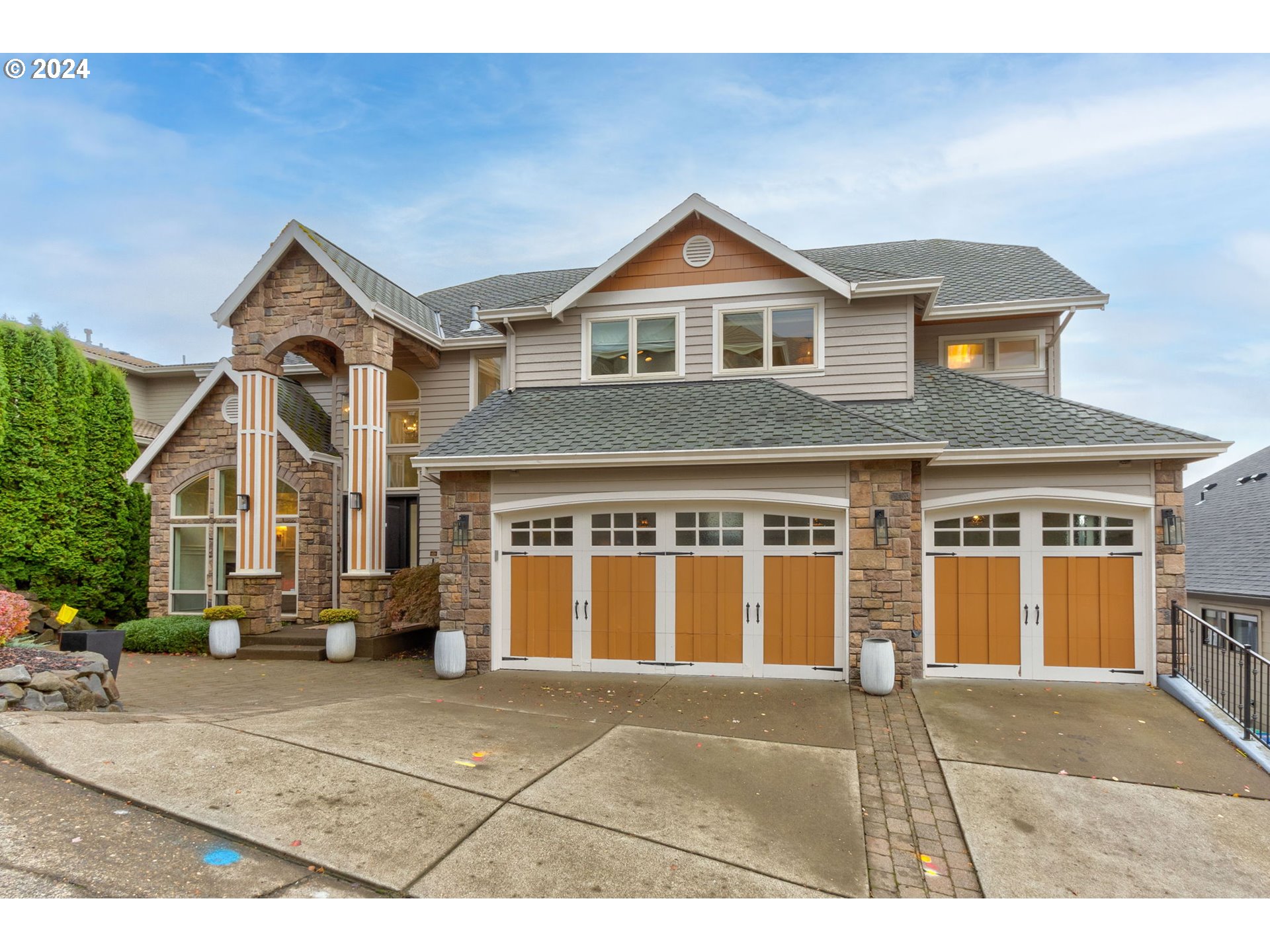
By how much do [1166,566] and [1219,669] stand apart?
1364 mm

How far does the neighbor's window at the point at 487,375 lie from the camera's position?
13414 millimetres

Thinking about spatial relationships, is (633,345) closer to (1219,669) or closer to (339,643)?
(339,643)

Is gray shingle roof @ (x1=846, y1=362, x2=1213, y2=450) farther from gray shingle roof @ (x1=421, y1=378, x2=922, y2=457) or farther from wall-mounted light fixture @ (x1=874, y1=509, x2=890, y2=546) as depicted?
wall-mounted light fixture @ (x1=874, y1=509, x2=890, y2=546)

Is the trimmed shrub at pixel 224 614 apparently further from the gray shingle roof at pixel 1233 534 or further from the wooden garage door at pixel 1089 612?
the gray shingle roof at pixel 1233 534

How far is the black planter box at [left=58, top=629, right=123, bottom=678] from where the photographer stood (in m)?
8.08

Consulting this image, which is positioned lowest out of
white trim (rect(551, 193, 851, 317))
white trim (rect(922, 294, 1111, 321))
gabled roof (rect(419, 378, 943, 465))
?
gabled roof (rect(419, 378, 943, 465))

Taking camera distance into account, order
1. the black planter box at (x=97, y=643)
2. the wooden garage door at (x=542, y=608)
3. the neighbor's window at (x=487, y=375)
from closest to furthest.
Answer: the black planter box at (x=97, y=643) < the wooden garage door at (x=542, y=608) < the neighbor's window at (x=487, y=375)

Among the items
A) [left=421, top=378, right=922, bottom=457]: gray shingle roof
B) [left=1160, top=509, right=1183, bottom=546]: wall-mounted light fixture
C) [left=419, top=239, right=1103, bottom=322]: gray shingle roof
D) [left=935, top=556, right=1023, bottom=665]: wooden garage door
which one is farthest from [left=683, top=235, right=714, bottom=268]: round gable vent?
[left=1160, top=509, right=1183, bottom=546]: wall-mounted light fixture

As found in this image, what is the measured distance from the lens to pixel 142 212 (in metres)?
13.9

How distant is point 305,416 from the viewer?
43.2ft

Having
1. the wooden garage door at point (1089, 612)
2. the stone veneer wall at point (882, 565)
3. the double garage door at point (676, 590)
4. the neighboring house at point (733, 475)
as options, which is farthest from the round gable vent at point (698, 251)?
the wooden garage door at point (1089, 612)

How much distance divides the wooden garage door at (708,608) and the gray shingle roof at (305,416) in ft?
26.4

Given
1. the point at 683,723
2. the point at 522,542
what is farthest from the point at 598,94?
the point at 683,723

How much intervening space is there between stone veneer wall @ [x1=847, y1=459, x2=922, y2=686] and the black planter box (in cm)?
945
